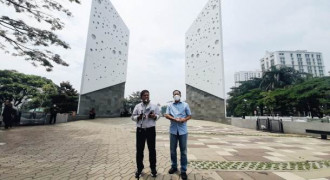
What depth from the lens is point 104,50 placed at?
26.7 metres

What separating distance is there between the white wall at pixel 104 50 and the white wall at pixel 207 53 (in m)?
13.2

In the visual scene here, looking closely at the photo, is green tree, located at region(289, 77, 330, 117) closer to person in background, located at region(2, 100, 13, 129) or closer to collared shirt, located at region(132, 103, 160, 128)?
collared shirt, located at region(132, 103, 160, 128)

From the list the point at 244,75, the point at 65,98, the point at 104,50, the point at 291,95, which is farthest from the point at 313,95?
the point at 244,75

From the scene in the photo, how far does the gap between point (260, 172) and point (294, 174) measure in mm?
627

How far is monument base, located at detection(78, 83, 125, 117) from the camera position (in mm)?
23484

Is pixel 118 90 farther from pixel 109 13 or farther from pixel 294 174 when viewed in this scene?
pixel 294 174

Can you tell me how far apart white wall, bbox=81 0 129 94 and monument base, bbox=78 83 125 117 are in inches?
33.8

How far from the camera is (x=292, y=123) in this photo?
11375 mm

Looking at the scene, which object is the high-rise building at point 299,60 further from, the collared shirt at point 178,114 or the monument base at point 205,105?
the collared shirt at point 178,114

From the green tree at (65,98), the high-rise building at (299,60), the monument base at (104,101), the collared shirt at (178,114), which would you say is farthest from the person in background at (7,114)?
the high-rise building at (299,60)

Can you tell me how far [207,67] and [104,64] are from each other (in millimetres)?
16953

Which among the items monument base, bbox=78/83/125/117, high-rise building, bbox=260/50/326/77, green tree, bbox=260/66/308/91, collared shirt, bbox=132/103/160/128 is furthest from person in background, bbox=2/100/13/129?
high-rise building, bbox=260/50/326/77

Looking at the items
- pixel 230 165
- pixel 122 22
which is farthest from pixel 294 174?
pixel 122 22

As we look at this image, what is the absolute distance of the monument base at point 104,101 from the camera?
23484 mm
